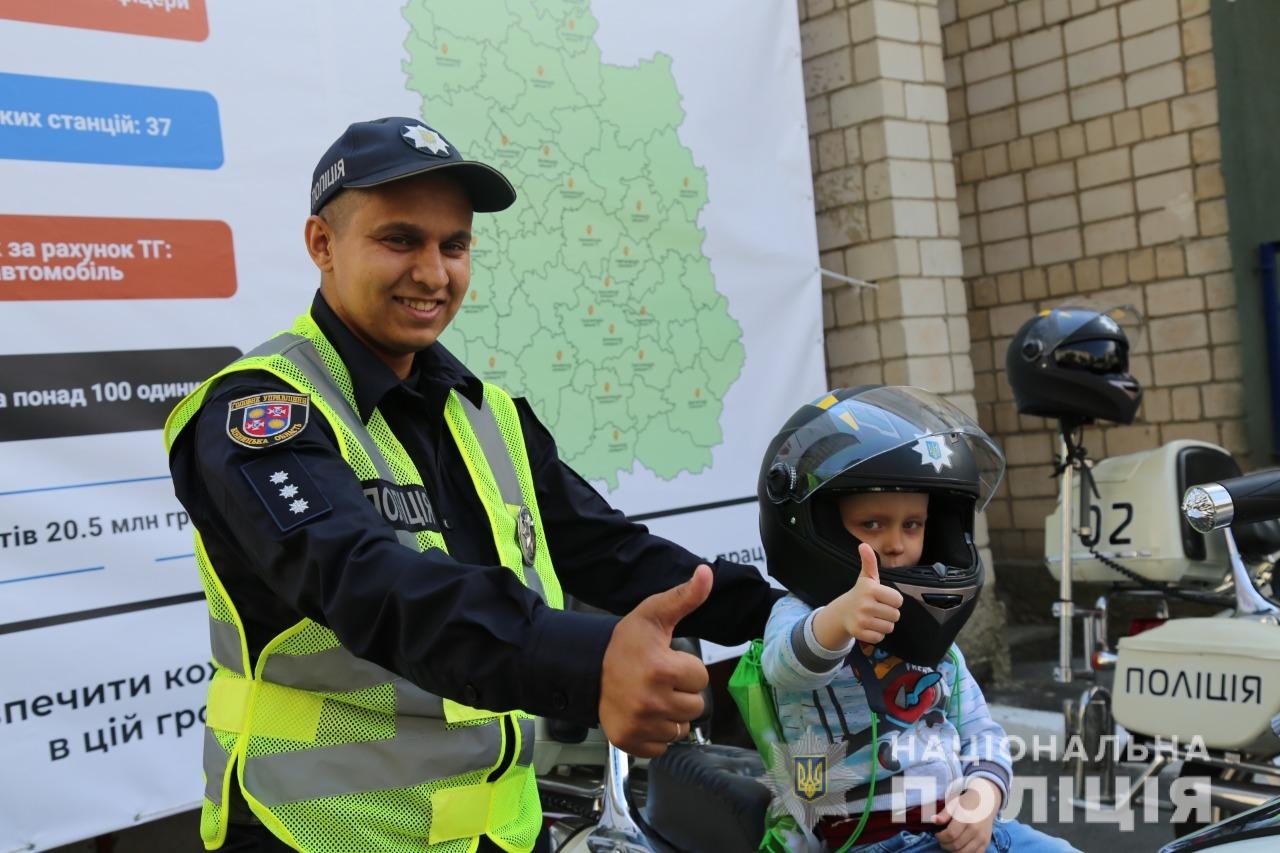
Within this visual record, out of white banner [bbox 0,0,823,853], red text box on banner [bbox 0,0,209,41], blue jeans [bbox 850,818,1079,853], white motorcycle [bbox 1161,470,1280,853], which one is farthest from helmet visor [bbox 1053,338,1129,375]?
red text box on banner [bbox 0,0,209,41]

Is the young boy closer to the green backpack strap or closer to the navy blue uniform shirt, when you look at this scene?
the green backpack strap

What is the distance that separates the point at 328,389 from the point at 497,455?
13.1 inches

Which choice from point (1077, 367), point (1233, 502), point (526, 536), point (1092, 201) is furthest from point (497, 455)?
point (1092, 201)

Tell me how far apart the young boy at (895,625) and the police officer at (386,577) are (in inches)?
9.6

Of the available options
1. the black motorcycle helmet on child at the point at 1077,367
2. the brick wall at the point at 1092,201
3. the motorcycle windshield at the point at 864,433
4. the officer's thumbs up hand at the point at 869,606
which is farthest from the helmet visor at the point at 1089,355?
the brick wall at the point at 1092,201

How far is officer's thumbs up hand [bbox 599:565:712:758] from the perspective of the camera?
1.16 meters

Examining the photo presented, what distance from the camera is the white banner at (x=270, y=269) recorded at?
3.15 m

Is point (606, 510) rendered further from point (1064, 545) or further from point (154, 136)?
point (1064, 545)

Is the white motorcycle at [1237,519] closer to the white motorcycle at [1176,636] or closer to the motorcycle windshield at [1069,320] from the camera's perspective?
the white motorcycle at [1176,636]

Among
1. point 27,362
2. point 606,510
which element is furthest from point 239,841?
point 27,362

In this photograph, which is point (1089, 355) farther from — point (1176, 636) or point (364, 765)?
point (364, 765)

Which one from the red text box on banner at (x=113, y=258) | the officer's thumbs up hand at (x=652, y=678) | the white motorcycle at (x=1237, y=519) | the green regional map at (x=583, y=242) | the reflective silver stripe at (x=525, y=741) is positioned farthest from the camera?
the green regional map at (x=583, y=242)

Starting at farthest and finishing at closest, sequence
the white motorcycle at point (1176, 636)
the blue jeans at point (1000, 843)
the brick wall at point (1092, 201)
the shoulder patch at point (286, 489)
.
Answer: the brick wall at point (1092, 201) → the white motorcycle at point (1176, 636) → the blue jeans at point (1000, 843) → the shoulder patch at point (286, 489)

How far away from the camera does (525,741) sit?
1.85 meters
